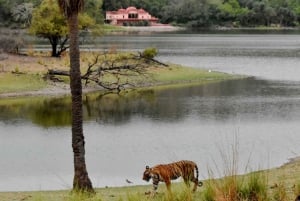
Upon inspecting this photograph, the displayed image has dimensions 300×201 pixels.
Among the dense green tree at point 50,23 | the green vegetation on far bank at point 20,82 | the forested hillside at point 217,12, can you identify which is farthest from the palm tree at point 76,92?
the forested hillside at point 217,12

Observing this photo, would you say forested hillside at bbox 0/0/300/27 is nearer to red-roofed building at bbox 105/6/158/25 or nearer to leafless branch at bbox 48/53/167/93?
red-roofed building at bbox 105/6/158/25

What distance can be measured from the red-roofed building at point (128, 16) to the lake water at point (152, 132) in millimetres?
125712

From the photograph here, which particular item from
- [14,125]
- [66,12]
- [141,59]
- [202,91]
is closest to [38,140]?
[14,125]

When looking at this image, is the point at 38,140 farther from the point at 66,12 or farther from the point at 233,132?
the point at 66,12

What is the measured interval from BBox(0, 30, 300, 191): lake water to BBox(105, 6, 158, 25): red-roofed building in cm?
12571

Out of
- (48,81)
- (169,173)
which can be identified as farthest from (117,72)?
(169,173)

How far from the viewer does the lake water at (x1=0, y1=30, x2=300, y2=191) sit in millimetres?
21719

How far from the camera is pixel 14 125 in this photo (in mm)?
31781

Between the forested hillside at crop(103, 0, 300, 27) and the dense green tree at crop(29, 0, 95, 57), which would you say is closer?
the dense green tree at crop(29, 0, 95, 57)

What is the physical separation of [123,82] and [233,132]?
65.1ft

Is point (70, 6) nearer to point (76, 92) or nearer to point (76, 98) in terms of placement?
point (76, 92)

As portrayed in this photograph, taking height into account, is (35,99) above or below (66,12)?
below

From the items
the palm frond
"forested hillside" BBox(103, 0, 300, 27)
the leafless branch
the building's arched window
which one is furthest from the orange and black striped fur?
"forested hillside" BBox(103, 0, 300, 27)

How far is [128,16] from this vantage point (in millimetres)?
181125
